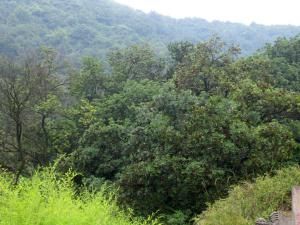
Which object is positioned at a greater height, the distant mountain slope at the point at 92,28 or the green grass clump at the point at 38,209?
the green grass clump at the point at 38,209

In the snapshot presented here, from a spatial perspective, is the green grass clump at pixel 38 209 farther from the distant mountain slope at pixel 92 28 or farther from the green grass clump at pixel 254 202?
the distant mountain slope at pixel 92 28

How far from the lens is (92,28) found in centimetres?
4403

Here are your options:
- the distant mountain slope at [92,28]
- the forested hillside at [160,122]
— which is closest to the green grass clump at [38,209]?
the forested hillside at [160,122]

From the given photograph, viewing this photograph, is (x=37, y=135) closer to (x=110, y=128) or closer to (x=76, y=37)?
(x=110, y=128)

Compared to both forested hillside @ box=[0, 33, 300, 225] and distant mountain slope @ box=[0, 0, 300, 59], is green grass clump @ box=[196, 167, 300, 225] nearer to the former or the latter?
forested hillside @ box=[0, 33, 300, 225]

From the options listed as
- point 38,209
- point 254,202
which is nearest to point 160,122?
point 254,202

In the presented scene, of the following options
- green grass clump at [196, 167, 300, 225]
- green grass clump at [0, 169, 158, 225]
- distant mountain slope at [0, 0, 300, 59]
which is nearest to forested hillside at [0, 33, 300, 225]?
green grass clump at [196, 167, 300, 225]

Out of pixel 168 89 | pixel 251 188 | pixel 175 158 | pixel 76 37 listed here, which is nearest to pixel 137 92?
pixel 168 89

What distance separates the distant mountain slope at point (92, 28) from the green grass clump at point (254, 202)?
80.7 ft

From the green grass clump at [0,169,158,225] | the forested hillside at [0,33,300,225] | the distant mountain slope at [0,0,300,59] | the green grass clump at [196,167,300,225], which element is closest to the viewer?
the green grass clump at [0,169,158,225]

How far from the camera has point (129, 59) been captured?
2058 centimetres

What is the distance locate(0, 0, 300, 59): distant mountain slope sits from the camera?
38.7 meters

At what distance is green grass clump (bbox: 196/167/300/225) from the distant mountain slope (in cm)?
2458

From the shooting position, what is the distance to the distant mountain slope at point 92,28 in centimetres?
3869
